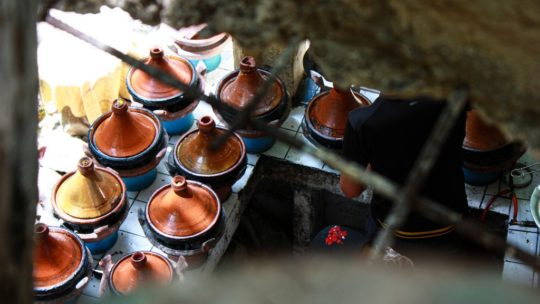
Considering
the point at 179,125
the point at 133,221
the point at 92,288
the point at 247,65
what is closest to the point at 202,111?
the point at 179,125

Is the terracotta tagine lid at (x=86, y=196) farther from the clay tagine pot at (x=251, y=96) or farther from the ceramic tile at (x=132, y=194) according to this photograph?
the clay tagine pot at (x=251, y=96)

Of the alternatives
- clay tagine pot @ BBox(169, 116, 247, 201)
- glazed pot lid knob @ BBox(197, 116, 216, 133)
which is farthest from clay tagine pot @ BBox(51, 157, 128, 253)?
glazed pot lid knob @ BBox(197, 116, 216, 133)

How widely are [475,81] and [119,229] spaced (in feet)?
10.7

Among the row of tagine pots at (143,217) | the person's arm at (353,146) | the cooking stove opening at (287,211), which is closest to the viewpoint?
the person's arm at (353,146)

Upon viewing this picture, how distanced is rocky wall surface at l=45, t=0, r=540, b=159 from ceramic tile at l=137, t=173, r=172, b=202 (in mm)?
2638

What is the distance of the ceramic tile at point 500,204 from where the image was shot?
494 cm

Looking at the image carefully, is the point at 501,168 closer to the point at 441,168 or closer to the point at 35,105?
the point at 441,168

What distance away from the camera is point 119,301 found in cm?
137

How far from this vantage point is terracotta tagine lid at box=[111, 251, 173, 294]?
13.8ft

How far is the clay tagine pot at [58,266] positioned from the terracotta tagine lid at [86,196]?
239 millimetres

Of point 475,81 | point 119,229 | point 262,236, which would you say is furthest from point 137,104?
point 475,81

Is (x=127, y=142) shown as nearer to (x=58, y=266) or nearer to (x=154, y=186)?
(x=154, y=186)

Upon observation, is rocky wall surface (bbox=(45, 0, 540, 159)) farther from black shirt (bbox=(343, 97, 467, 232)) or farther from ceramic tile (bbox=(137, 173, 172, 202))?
ceramic tile (bbox=(137, 173, 172, 202))

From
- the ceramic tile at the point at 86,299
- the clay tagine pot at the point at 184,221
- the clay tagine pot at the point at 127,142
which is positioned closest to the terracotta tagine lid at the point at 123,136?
the clay tagine pot at the point at 127,142
